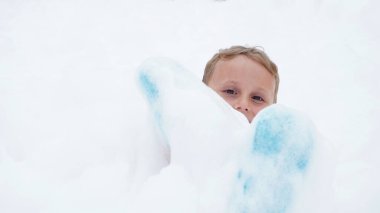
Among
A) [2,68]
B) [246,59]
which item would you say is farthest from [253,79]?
[2,68]

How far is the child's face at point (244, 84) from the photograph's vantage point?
1.00m

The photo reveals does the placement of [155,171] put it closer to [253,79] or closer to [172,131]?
[172,131]

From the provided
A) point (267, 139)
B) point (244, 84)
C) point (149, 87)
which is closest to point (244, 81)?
point (244, 84)

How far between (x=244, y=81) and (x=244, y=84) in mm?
11

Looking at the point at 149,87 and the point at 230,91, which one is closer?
the point at 149,87

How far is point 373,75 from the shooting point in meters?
1.46

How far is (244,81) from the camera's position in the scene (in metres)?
1.04

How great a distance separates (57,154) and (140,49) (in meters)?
1.32

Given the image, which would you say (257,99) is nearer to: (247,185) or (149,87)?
(149,87)

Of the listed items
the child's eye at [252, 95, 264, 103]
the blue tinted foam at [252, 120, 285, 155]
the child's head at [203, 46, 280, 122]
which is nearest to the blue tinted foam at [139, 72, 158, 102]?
the blue tinted foam at [252, 120, 285, 155]

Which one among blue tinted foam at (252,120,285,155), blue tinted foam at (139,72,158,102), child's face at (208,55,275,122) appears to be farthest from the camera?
child's face at (208,55,275,122)

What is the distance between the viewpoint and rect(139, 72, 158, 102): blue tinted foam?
658 millimetres

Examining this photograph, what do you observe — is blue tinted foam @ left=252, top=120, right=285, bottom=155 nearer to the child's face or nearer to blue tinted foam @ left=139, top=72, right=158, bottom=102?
blue tinted foam @ left=139, top=72, right=158, bottom=102

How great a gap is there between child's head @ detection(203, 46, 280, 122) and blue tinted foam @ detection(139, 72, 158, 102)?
339 millimetres
